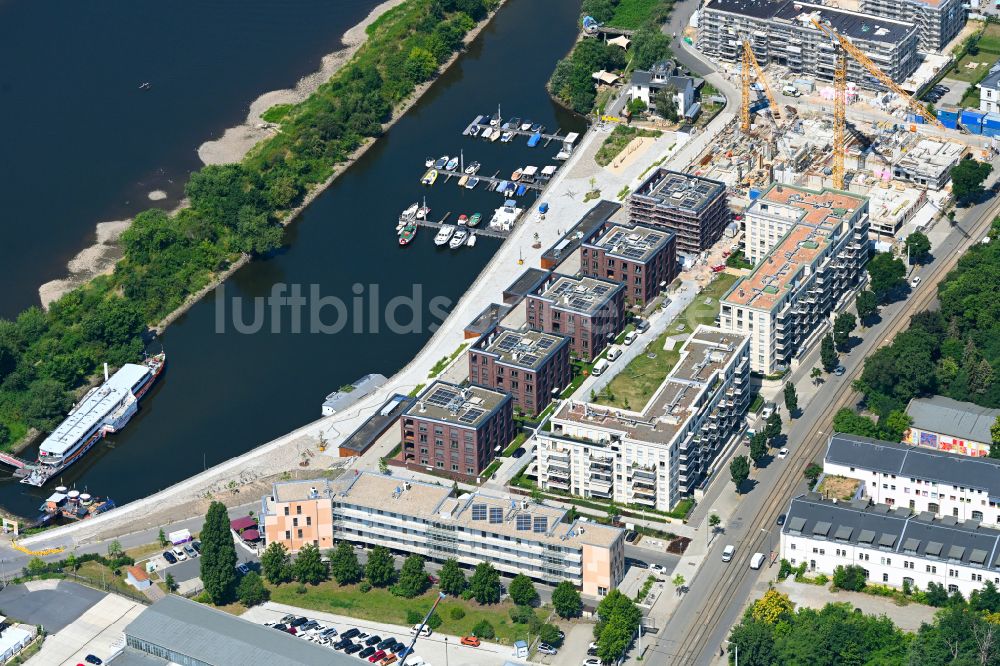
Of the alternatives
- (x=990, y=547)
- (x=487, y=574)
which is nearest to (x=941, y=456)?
(x=990, y=547)

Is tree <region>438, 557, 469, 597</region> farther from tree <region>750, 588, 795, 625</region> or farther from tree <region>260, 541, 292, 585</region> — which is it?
tree <region>750, 588, 795, 625</region>

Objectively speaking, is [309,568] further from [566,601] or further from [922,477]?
[922,477]

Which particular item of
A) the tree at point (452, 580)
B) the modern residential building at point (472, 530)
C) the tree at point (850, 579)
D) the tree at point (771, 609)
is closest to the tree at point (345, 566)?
the modern residential building at point (472, 530)

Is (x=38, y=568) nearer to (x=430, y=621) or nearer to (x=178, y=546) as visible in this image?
(x=178, y=546)

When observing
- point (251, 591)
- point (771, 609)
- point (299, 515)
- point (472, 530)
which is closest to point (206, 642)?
point (251, 591)

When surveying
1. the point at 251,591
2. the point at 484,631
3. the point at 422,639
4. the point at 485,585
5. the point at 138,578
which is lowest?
the point at 422,639
